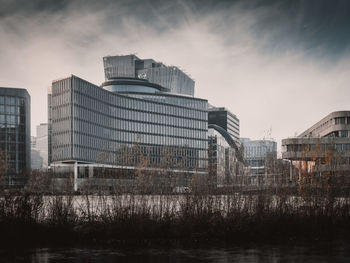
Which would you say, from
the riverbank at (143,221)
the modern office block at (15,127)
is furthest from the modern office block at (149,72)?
the riverbank at (143,221)

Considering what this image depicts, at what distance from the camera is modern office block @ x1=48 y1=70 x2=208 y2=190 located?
360 feet

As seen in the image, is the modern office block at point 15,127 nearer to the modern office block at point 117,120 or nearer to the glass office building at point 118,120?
the modern office block at point 117,120

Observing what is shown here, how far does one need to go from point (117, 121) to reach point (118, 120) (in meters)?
0.54

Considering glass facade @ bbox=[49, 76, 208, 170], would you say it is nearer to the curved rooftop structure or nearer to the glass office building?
the glass office building

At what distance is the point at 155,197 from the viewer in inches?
690

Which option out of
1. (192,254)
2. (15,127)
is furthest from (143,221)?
(15,127)

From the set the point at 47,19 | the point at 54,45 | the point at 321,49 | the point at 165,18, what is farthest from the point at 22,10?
the point at 321,49

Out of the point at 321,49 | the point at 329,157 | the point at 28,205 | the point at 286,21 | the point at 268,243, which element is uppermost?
the point at 286,21

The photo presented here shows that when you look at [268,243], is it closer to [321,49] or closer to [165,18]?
[321,49]

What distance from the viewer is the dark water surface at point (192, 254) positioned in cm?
1345

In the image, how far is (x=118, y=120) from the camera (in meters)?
130

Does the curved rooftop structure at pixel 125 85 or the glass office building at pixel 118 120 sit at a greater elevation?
the curved rooftop structure at pixel 125 85

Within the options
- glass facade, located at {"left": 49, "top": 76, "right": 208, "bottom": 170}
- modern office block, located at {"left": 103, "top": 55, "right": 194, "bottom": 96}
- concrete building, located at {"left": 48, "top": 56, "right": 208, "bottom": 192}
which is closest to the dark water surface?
concrete building, located at {"left": 48, "top": 56, "right": 208, "bottom": 192}

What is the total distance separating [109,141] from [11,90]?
31.5 meters
